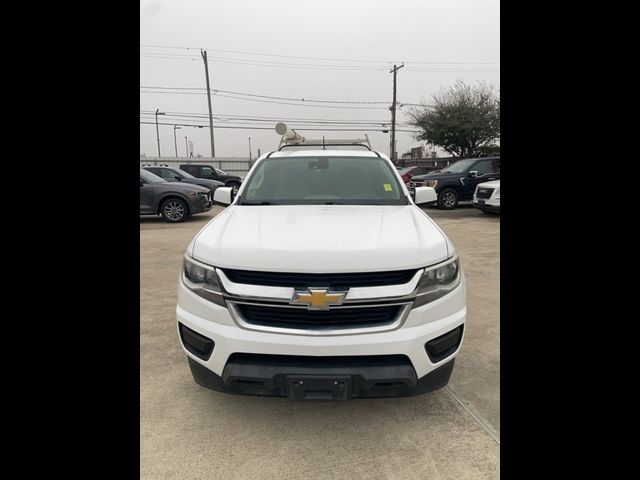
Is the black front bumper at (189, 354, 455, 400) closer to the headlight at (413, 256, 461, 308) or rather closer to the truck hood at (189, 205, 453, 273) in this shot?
the headlight at (413, 256, 461, 308)

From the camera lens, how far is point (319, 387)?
1877 millimetres

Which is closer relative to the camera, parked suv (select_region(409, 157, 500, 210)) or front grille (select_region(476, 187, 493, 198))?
front grille (select_region(476, 187, 493, 198))

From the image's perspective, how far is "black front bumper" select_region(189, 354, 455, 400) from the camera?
1880 mm

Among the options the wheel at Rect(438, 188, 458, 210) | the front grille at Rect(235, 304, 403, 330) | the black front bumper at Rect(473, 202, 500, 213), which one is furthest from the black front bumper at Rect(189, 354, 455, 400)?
the wheel at Rect(438, 188, 458, 210)

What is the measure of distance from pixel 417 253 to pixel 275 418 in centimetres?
127

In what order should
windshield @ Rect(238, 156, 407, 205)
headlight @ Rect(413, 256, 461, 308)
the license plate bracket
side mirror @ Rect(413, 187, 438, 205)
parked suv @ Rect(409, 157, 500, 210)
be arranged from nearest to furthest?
the license plate bracket → headlight @ Rect(413, 256, 461, 308) → windshield @ Rect(238, 156, 407, 205) → side mirror @ Rect(413, 187, 438, 205) → parked suv @ Rect(409, 157, 500, 210)

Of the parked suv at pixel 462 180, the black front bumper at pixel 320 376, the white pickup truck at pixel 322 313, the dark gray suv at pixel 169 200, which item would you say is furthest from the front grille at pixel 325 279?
the parked suv at pixel 462 180

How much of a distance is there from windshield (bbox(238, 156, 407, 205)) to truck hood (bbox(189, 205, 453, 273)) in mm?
460

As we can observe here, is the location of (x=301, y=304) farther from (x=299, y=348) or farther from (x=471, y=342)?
(x=471, y=342)

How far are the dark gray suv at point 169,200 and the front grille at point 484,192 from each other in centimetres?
746

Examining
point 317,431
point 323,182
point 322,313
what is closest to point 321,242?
point 322,313

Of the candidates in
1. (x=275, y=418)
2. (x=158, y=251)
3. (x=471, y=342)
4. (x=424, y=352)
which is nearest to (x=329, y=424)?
(x=275, y=418)

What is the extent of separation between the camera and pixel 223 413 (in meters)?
2.38

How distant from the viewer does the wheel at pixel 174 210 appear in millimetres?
10453
